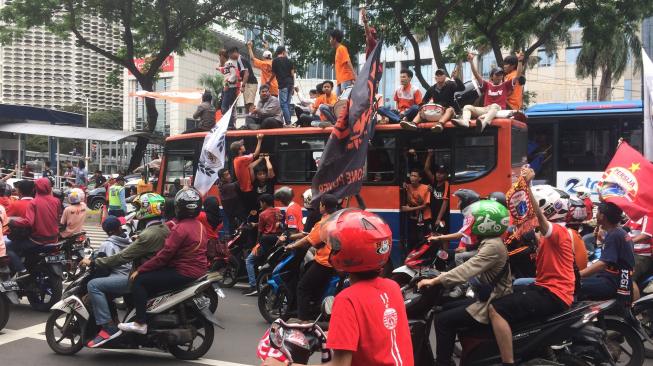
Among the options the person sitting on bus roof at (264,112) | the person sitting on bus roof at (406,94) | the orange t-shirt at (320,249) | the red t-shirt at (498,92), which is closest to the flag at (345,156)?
the orange t-shirt at (320,249)

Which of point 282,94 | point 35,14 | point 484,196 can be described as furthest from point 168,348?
point 35,14

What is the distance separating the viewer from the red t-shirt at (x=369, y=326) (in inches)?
109

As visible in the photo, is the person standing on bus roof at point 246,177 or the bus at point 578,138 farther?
the bus at point 578,138

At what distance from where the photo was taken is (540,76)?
4319 cm

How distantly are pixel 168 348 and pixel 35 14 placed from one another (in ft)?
58.9

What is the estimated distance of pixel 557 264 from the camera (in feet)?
16.4

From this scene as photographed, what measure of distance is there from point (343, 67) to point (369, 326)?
9789 mm

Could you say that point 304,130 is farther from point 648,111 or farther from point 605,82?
point 605,82

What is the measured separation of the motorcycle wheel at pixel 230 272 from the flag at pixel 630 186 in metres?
5.75

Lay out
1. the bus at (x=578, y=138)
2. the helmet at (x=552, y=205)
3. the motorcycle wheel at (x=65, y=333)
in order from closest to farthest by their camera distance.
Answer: the helmet at (x=552, y=205), the motorcycle wheel at (x=65, y=333), the bus at (x=578, y=138)

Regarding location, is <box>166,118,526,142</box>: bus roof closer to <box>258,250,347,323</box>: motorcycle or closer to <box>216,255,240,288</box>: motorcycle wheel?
<box>216,255,240,288</box>: motorcycle wheel

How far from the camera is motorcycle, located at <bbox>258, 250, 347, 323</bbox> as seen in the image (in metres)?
7.78

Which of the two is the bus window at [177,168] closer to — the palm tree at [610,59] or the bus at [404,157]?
the bus at [404,157]

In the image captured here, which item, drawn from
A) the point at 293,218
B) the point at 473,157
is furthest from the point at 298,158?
the point at 473,157
